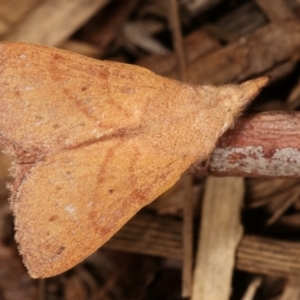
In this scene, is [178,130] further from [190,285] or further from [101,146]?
[190,285]

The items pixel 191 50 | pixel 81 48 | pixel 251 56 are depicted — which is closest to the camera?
pixel 251 56

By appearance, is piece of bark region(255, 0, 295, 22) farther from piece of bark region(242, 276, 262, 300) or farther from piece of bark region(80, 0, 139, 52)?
piece of bark region(242, 276, 262, 300)

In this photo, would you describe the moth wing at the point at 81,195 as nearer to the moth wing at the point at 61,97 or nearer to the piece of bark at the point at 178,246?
the moth wing at the point at 61,97

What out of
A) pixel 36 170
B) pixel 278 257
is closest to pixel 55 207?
pixel 36 170

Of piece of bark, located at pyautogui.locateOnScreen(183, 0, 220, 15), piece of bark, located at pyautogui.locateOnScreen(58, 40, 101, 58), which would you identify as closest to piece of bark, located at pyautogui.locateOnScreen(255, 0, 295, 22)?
piece of bark, located at pyautogui.locateOnScreen(183, 0, 220, 15)

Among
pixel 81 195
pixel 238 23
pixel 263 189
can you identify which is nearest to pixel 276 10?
pixel 238 23

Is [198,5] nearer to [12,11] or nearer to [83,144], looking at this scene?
[12,11]
